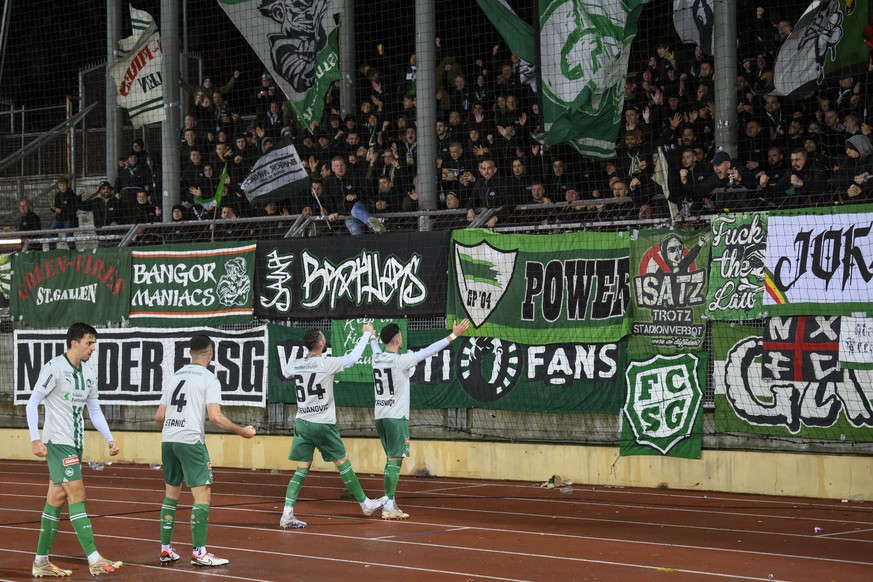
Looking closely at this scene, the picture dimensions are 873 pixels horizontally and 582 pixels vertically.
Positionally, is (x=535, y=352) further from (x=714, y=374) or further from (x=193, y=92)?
(x=193, y=92)

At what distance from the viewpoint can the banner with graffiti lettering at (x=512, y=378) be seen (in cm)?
1595

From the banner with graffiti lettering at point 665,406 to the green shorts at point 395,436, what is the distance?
3.64m

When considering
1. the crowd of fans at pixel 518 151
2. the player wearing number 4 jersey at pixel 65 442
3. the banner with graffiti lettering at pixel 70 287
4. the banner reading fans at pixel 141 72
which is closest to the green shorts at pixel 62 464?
the player wearing number 4 jersey at pixel 65 442

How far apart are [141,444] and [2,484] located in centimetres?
290

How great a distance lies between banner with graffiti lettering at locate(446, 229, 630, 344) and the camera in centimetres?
1590

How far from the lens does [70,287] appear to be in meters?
21.0

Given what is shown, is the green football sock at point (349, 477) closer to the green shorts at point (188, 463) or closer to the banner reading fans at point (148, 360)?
the green shorts at point (188, 463)

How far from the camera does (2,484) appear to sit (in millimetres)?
17562

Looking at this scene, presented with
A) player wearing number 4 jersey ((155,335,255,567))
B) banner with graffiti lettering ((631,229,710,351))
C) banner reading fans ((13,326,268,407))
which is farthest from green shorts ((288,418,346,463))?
banner reading fans ((13,326,268,407))

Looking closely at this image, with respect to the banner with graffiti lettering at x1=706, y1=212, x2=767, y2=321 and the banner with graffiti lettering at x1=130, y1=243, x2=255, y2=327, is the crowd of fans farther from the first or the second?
the banner with graffiti lettering at x1=130, y1=243, x2=255, y2=327

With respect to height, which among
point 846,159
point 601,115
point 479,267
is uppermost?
point 601,115

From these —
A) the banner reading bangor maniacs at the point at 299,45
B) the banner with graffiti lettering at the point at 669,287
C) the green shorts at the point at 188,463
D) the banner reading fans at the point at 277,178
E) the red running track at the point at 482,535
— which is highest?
the banner reading bangor maniacs at the point at 299,45

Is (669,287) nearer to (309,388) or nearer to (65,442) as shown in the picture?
(309,388)

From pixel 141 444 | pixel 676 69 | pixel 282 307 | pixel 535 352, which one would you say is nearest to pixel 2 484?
pixel 141 444
